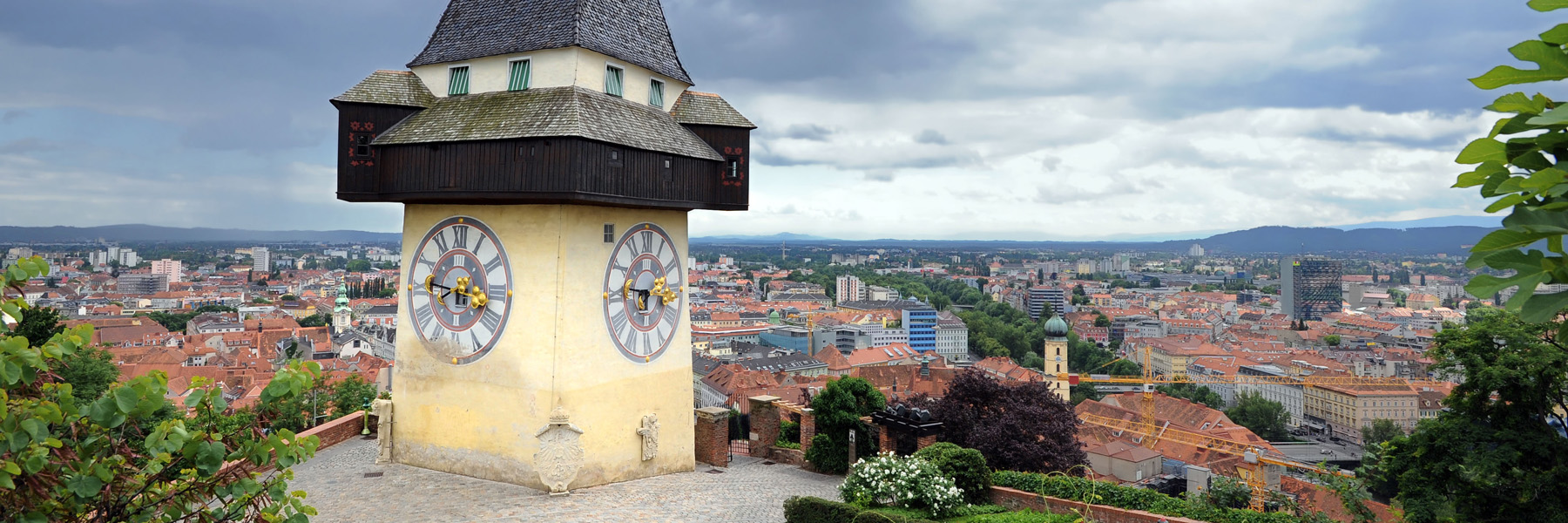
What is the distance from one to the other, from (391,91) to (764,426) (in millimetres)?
9313

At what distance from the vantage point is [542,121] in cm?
1303

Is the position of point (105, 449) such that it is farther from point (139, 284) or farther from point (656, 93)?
point (139, 284)

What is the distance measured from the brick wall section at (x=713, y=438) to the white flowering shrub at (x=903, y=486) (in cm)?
362

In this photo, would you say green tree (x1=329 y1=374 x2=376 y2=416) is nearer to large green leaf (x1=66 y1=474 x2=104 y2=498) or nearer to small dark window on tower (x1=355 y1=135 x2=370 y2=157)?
small dark window on tower (x1=355 y1=135 x2=370 y2=157)

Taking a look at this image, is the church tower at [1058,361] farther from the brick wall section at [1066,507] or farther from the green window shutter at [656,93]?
the green window shutter at [656,93]

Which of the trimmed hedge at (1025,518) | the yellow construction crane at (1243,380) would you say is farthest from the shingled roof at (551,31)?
the yellow construction crane at (1243,380)

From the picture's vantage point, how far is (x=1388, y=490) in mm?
34562

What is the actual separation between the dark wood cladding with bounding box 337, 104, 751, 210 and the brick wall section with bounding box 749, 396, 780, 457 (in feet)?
16.1

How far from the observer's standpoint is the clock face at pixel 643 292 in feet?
46.7

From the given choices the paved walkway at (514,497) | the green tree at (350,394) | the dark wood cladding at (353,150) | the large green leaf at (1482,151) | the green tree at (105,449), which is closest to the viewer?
the large green leaf at (1482,151)

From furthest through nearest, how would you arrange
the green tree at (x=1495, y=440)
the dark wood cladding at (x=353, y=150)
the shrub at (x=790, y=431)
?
1. the shrub at (x=790, y=431)
2. the dark wood cladding at (x=353, y=150)
3. the green tree at (x=1495, y=440)

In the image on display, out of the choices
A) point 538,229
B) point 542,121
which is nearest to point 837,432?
point 538,229

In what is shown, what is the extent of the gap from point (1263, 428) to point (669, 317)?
266 feet

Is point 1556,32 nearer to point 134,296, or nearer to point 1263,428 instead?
point 1263,428
